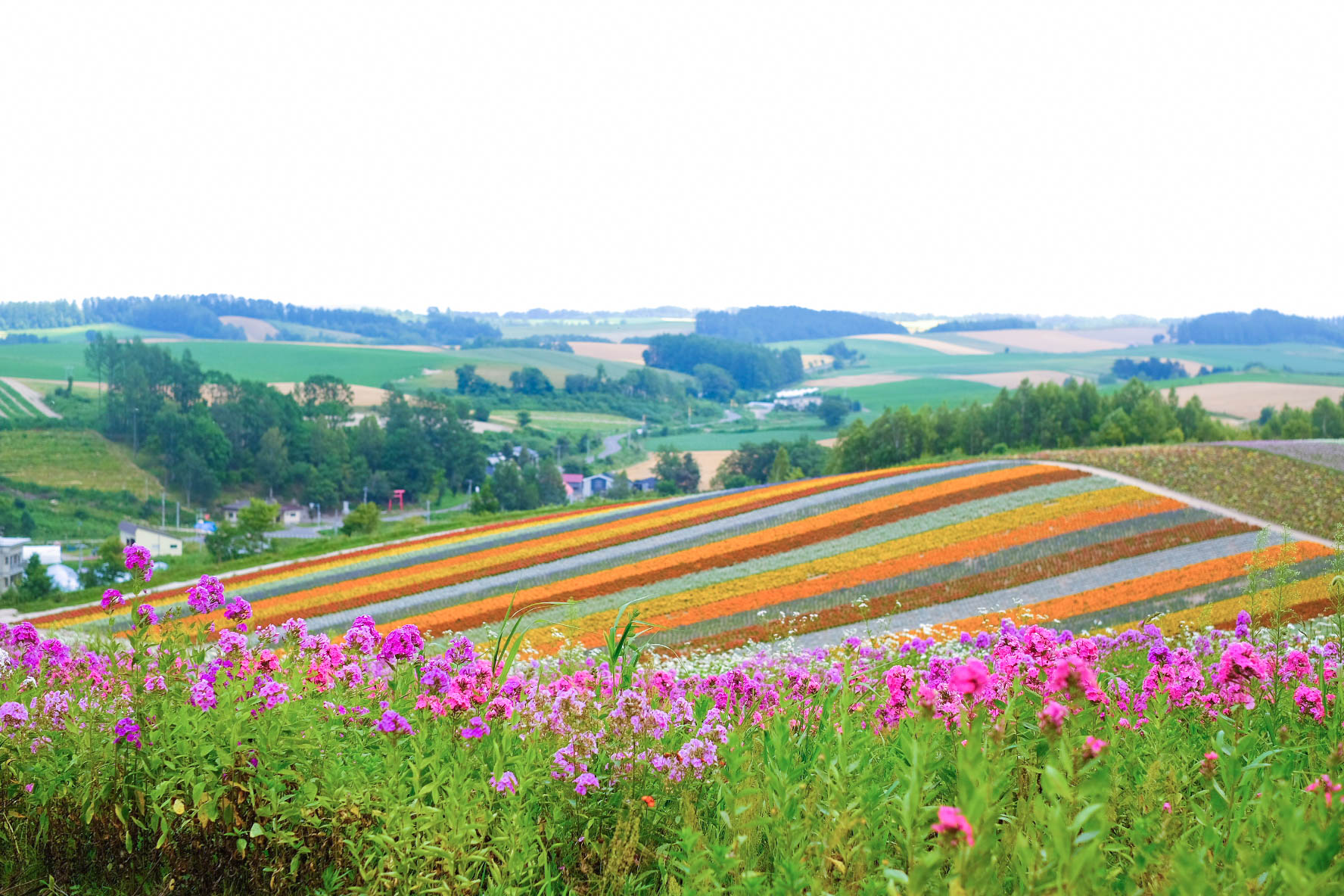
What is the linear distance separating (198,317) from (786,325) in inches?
3846

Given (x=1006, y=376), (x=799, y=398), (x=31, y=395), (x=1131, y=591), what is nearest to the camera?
(x=1131, y=591)

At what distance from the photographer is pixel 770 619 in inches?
624

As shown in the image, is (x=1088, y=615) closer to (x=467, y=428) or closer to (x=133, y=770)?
(x=133, y=770)

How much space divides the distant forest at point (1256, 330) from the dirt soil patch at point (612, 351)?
263ft

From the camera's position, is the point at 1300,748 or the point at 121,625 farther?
the point at 121,625

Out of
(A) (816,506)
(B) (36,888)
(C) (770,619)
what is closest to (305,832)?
(B) (36,888)

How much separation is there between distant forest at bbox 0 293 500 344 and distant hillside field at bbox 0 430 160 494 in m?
62.8

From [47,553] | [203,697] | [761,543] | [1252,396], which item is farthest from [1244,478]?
[47,553]

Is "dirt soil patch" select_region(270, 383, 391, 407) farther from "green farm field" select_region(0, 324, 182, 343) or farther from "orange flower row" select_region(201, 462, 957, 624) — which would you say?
"orange flower row" select_region(201, 462, 957, 624)

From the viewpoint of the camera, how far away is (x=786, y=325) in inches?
6698

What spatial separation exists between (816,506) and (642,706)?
22702 millimetres

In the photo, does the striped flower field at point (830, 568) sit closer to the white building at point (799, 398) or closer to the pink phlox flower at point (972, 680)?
the pink phlox flower at point (972, 680)

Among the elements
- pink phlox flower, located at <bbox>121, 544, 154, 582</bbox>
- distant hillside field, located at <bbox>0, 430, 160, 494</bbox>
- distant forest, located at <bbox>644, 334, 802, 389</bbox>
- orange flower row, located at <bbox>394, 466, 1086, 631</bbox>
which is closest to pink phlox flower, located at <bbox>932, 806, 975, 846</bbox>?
pink phlox flower, located at <bbox>121, 544, 154, 582</bbox>

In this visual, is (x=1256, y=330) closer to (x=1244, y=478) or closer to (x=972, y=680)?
(x=1244, y=478)
